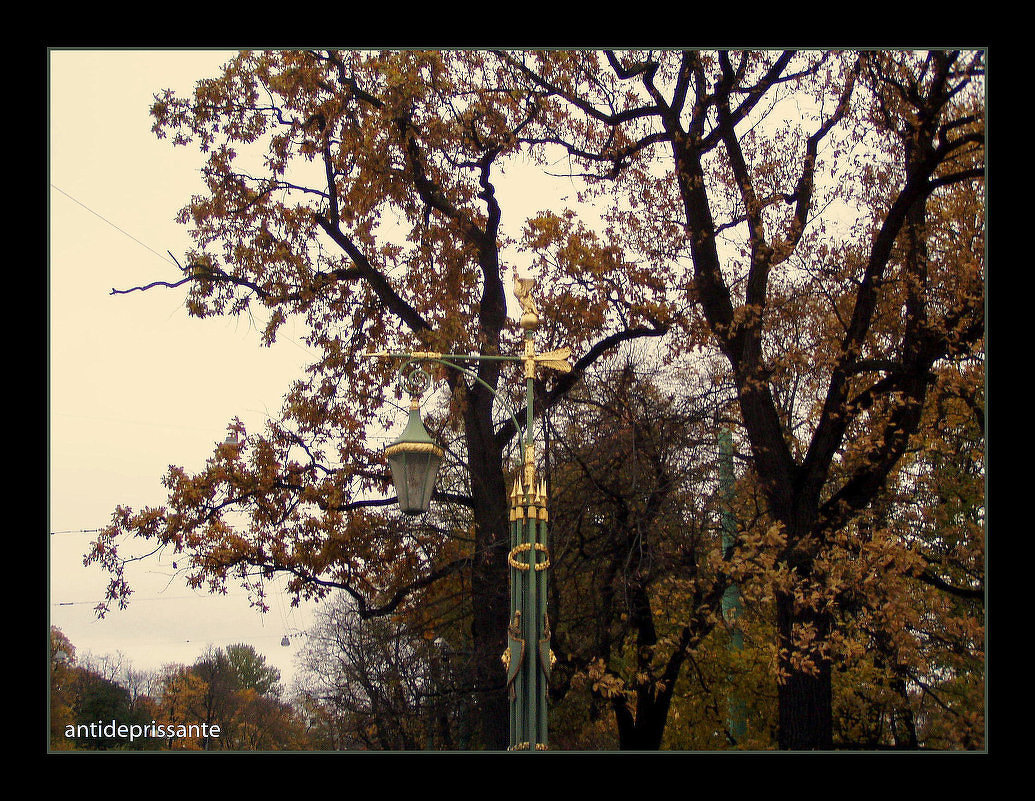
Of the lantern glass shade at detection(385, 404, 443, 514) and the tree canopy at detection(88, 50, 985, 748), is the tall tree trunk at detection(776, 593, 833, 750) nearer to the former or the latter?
the tree canopy at detection(88, 50, 985, 748)

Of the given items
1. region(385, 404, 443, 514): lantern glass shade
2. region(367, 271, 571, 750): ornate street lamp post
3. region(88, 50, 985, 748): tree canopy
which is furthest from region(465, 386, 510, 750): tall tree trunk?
region(385, 404, 443, 514): lantern glass shade

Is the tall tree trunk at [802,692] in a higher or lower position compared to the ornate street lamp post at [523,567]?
lower

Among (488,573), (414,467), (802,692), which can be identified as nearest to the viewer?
(414,467)

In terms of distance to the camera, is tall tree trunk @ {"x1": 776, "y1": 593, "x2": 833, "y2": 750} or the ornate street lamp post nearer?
the ornate street lamp post

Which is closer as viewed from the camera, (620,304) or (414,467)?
(414,467)

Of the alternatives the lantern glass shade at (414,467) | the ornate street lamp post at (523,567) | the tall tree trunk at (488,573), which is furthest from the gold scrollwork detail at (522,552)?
the tall tree trunk at (488,573)

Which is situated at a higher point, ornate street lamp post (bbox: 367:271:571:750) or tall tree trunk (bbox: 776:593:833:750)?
ornate street lamp post (bbox: 367:271:571:750)

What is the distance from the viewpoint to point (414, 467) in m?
9.40

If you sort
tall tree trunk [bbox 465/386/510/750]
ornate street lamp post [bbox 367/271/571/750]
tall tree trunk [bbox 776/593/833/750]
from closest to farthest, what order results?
ornate street lamp post [bbox 367/271/571/750]
tall tree trunk [bbox 776/593/833/750]
tall tree trunk [bbox 465/386/510/750]

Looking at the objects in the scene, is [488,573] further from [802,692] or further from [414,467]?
[414,467]

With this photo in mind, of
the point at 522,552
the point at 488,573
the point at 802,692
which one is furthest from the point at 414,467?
the point at 488,573

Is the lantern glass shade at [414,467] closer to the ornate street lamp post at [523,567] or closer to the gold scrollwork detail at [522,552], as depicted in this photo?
the ornate street lamp post at [523,567]

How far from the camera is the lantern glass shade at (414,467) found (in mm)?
9398

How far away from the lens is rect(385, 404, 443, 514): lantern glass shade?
9.40m
